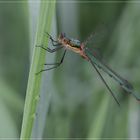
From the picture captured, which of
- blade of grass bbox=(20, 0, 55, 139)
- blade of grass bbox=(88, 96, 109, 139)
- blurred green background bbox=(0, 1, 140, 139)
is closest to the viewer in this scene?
blade of grass bbox=(20, 0, 55, 139)

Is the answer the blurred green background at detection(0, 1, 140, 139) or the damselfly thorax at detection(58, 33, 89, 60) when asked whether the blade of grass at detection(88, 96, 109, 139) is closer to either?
the blurred green background at detection(0, 1, 140, 139)

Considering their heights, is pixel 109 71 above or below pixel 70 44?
below

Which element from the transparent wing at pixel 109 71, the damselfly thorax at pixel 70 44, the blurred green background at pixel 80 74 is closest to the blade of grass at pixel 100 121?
the blurred green background at pixel 80 74

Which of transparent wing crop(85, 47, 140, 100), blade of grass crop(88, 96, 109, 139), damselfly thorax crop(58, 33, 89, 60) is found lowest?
blade of grass crop(88, 96, 109, 139)

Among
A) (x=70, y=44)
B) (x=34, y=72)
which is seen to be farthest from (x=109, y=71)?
(x=34, y=72)

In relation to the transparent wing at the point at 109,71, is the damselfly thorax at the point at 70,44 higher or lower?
higher

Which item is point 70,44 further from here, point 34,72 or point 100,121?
point 34,72

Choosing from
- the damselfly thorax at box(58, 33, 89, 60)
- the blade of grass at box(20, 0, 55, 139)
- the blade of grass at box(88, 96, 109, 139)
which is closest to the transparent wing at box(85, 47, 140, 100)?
the damselfly thorax at box(58, 33, 89, 60)

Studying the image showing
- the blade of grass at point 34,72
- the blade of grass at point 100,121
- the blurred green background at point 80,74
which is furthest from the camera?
the blurred green background at point 80,74

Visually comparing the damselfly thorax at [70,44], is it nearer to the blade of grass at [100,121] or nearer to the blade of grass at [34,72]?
the blade of grass at [100,121]
